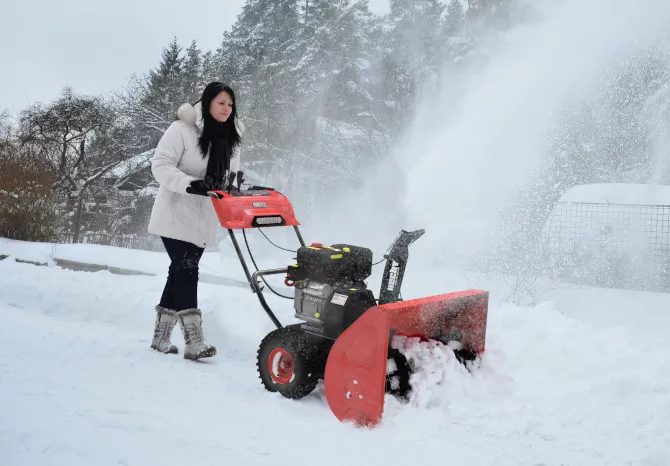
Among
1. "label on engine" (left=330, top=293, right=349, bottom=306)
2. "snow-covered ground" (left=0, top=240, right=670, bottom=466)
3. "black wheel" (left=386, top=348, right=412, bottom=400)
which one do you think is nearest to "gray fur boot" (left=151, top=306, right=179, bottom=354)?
"snow-covered ground" (left=0, top=240, right=670, bottom=466)

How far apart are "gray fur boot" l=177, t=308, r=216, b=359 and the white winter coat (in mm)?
436

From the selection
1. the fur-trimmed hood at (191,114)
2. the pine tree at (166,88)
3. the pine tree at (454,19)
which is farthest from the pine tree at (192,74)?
the fur-trimmed hood at (191,114)

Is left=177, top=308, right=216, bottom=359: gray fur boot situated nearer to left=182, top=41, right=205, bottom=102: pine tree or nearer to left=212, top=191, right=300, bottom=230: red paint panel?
left=212, top=191, right=300, bottom=230: red paint panel

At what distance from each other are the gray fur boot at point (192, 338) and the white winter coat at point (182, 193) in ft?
1.43

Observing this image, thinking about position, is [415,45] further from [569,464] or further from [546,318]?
[569,464]

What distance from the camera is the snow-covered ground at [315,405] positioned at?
216 centimetres

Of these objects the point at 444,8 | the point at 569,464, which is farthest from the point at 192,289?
the point at 444,8

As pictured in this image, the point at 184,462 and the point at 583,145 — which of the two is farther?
the point at 583,145

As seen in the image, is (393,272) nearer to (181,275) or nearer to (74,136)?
(181,275)

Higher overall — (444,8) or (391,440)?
(444,8)

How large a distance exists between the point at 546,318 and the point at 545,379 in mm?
714

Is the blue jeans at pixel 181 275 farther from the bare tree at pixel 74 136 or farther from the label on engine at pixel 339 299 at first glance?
the bare tree at pixel 74 136

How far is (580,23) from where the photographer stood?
11719 mm


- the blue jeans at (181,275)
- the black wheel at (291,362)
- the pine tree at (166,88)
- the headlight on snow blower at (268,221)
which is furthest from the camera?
the pine tree at (166,88)
